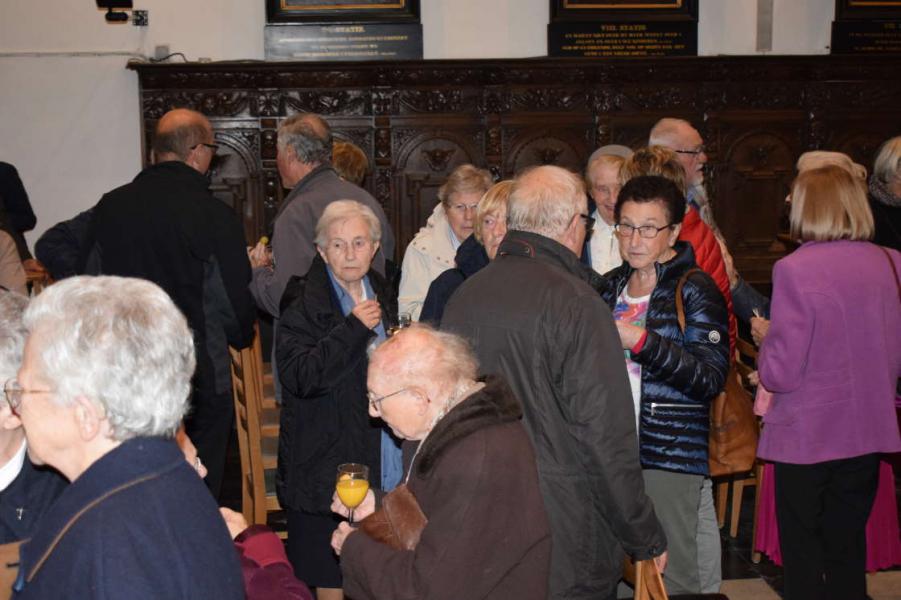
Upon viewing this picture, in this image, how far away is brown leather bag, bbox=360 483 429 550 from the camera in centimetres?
217

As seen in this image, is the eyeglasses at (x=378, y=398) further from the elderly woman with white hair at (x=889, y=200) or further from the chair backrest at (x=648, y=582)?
the elderly woman with white hair at (x=889, y=200)

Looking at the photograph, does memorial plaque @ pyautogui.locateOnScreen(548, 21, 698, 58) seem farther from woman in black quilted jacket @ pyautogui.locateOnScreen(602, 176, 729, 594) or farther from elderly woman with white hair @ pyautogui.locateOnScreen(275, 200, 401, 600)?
woman in black quilted jacket @ pyautogui.locateOnScreen(602, 176, 729, 594)

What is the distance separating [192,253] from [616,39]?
6.17 m

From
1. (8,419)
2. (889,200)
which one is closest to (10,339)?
(8,419)

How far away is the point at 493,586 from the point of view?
2125 mm

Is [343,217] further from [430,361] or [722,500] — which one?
[722,500]

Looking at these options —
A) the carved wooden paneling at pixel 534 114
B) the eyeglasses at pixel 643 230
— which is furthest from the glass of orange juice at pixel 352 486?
the carved wooden paneling at pixel 534 114

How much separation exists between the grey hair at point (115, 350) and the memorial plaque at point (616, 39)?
7925 millimetres

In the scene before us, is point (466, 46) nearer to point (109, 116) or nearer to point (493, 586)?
point (109, 116)

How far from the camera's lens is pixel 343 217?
3545 mm

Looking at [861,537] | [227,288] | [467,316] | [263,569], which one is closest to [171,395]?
[263,569]

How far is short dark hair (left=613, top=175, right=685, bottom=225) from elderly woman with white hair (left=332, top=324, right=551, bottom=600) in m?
1.21

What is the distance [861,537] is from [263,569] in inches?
87.7

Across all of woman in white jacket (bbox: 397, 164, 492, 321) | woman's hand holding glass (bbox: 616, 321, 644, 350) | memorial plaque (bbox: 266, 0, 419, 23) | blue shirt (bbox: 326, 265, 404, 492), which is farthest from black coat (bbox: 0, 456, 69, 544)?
memorial plaque (bbox: 266, 0, 419, 23)
